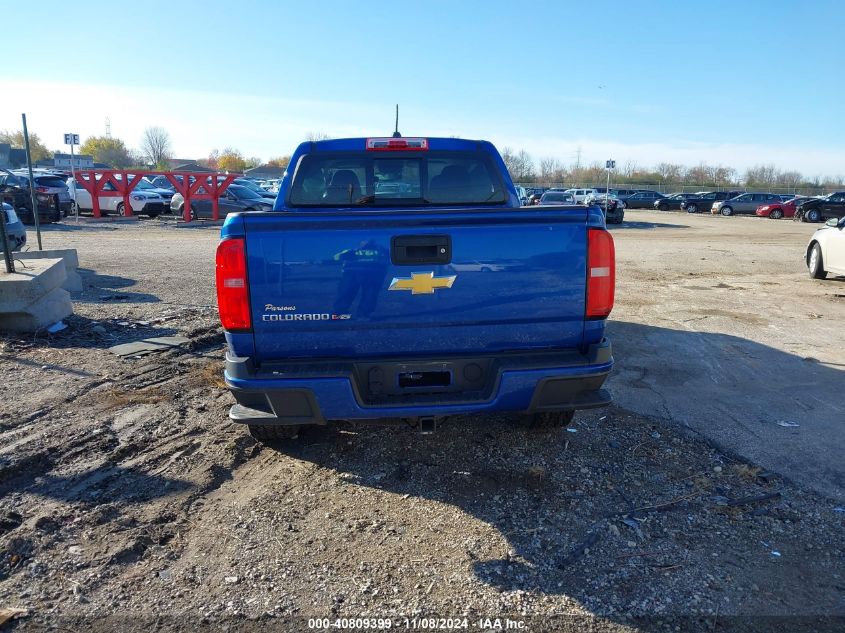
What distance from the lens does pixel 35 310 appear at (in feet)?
22.5

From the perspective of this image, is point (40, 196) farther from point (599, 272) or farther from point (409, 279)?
point (599, 272)

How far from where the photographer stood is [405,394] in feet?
11.7

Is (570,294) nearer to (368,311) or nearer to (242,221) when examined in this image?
(368,311)

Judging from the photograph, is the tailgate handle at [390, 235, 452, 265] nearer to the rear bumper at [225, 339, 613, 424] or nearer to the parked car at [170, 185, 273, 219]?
the rear bumper at [225, 339, 613, 424]

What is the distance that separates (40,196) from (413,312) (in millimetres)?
22062

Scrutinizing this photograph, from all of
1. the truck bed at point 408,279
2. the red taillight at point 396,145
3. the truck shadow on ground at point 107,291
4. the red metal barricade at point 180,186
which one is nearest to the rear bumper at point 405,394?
the truck bed at point 408,279

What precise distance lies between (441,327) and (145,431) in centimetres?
252

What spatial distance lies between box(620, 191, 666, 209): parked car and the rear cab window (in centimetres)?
4863

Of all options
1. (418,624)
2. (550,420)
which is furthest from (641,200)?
(418,624)

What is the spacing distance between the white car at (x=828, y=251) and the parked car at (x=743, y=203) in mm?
35007

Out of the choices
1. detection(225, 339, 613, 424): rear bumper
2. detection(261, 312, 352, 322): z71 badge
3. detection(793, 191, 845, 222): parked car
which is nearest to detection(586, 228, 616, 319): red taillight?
detection(225, 339, 613, 424): rear bumper

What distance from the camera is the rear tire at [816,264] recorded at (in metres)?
11.8

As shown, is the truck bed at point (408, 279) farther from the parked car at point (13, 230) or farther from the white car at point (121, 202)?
the white car at point (121, 202)

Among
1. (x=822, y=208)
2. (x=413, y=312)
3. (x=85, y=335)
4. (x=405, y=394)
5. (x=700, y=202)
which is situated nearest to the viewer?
(x=413, y=312)
